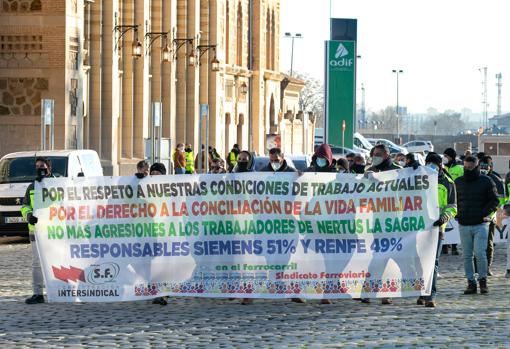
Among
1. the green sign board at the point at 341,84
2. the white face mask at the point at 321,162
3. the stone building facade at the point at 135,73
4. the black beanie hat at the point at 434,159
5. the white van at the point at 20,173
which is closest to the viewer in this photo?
the black beanie hat at the point at 434,159

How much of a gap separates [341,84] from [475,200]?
31328 mm

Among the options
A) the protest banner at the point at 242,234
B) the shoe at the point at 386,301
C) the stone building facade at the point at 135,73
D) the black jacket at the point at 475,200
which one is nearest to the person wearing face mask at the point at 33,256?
the protest banner at the point at 242,234

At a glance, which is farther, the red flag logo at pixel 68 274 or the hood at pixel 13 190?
the hood at pixel 13 190

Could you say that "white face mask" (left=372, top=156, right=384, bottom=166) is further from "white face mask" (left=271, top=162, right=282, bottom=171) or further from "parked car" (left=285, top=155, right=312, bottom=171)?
"parked car" (left=285, top=155, right=312, bottom=171)

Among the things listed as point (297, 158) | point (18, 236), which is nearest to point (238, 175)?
point (18, 236)

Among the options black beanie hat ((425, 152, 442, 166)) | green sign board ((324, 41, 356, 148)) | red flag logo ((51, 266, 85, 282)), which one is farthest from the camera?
green sign board ((324, 41, 356, 148))

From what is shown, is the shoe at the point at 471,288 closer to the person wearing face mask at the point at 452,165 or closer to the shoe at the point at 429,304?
the shoe at the point at 429,304

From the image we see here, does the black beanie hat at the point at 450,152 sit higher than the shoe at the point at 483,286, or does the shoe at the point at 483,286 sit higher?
the black beanie hat at the point at 450,152

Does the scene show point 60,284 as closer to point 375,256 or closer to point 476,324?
point 375,256

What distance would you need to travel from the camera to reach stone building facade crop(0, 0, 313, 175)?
147 ft

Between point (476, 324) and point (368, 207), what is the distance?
8.27ft

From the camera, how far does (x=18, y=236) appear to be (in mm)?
32625

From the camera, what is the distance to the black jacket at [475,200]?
19375mm

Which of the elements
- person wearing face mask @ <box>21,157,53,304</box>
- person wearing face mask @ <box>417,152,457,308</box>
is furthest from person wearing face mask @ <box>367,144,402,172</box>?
person wearing face mask @ <box>21,157,53,304</box>
